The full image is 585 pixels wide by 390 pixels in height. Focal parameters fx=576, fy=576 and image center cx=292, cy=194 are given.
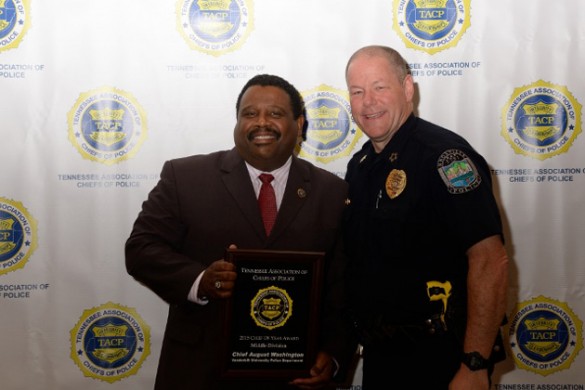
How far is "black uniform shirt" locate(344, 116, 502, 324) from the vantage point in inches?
74.4

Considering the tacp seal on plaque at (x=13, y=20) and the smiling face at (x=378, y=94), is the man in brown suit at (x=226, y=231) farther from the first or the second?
the tacp seal on plaque at (x=13, y=20)

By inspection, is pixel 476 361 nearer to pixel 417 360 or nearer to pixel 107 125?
pixel 417 360

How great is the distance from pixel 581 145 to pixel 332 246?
1.71 metres

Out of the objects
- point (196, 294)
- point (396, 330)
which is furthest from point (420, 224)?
point (196, 294)

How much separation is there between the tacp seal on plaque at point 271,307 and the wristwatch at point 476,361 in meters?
0.62

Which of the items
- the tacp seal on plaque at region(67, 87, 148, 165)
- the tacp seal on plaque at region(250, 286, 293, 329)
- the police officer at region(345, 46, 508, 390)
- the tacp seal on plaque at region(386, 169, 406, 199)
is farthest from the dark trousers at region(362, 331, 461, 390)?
the tacp seal on plaque at region(67, 87, 148, 165)

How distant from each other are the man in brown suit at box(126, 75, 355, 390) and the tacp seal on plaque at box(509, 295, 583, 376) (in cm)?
134

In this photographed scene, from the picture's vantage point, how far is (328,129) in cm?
314

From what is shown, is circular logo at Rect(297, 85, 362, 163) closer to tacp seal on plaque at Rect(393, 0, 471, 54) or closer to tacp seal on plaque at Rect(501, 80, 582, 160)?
tacp seal on plaque at Rect(393, 0, 471, 54)

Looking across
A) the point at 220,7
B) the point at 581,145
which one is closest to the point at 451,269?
the point at 581,145

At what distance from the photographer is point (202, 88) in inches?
121

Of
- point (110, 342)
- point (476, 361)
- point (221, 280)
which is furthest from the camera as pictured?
point (110, 342)

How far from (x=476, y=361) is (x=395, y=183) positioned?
0.66 metres

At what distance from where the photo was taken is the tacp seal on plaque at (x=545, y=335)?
3168mm
